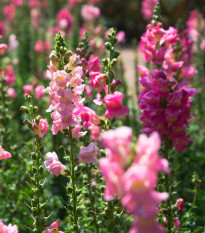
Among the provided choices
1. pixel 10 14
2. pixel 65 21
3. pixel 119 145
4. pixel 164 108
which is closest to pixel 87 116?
pixel 164 108

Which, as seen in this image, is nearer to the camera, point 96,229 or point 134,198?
point 134,198

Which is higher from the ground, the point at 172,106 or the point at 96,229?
the point at 172,106

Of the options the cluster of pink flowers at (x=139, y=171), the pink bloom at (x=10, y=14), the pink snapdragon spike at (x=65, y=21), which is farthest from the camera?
the pink bloom at (x=10, y=14)

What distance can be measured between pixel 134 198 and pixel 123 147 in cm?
16

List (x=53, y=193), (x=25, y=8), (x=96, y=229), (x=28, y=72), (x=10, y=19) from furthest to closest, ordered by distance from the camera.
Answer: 1. (x=25, y=8)
2. (x=10, y=19)
3. (x=28, y=72)
4. (x=53, y=193)
5. (x=96, y=229)

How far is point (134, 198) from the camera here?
1216mm

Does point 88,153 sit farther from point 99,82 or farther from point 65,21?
point 65,21

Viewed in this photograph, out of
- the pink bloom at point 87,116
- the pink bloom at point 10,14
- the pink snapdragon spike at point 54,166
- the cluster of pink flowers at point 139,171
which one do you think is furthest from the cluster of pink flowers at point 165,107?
the pink bloom at point 10,14

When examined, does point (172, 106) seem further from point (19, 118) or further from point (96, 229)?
point (19, 118)

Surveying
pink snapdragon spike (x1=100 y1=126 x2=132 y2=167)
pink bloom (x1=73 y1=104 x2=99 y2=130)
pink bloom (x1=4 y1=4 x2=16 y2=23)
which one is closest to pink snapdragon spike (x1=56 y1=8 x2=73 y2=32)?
pink bloom (x1=4 y1=4 x2=16 y2=23)

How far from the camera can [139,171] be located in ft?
3.91

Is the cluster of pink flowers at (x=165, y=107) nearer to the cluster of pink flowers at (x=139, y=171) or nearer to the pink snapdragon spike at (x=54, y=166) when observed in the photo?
the pink snapdragon spike at (x=54, y=166)

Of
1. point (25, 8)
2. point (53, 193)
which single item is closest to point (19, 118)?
point (53, 193)

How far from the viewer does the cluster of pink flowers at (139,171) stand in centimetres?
121
